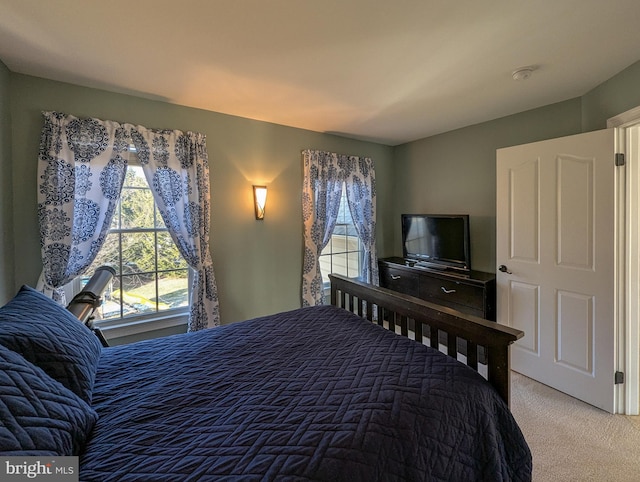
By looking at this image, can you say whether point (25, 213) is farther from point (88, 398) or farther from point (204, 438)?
point (204, 438)

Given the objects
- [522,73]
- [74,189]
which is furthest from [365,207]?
[74,189]

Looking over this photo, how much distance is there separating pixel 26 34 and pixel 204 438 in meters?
2.30

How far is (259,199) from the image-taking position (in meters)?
3.01

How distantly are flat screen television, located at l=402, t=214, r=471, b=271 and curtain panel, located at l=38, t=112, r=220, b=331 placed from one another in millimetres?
2417

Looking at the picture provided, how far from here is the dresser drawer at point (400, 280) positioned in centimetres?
346

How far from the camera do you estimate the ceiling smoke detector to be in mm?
2041

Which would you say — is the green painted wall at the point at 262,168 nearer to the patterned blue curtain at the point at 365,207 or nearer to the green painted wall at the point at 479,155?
the green painted wall at the point at 479,155

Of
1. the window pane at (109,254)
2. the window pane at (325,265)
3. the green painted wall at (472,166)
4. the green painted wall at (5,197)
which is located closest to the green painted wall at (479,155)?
the green painted wall at (472,166)

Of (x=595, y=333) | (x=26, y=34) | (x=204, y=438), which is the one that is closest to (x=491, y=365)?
(x=204, y=438)

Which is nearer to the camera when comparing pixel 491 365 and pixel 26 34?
pixel 491 365

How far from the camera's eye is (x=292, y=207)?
Answer: 3303 millimetres

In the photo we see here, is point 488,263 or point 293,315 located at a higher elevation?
point 488,263

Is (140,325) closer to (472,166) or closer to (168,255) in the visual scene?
(168,255)

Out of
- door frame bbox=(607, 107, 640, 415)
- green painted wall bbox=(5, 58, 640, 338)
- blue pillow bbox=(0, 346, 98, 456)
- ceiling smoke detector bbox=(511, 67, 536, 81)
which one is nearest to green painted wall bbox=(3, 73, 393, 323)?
green painted wall bbox=(5, 58, 640, 338)
